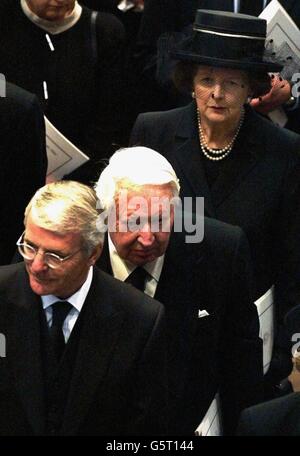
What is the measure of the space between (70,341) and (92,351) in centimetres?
7

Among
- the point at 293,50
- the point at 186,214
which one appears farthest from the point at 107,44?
the point at 186,214

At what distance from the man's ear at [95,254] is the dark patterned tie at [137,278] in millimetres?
290

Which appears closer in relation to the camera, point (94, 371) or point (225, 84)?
point (94, 371)

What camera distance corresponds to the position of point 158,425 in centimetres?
444

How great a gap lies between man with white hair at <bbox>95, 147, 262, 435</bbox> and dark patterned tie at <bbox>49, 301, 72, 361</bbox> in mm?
342

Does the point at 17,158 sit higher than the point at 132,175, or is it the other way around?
the point at 132,175

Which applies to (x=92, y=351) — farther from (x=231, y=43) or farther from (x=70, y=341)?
(x=231, y=43)

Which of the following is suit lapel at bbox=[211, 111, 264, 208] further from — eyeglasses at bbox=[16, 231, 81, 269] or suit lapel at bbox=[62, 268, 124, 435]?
eyeglasses at bbox=[16, 231, 81, 269]

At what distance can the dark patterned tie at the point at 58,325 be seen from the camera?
4.44m

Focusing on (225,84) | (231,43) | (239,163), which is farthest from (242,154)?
(231,43)

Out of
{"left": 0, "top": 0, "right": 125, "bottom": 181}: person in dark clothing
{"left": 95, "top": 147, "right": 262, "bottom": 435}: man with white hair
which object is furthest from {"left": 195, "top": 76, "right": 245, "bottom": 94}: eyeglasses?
{"left": 0, "top": 0, "right": 125, "bottom": 181}: person in dark clothing

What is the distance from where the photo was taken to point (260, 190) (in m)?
5.32

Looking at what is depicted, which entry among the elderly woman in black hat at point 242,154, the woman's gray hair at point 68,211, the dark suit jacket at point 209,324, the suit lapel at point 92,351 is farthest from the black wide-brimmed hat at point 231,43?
the suit lapel at point 92,351

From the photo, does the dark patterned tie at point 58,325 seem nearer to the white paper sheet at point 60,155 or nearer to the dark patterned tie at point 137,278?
the dark patterned tie at point 137,278
